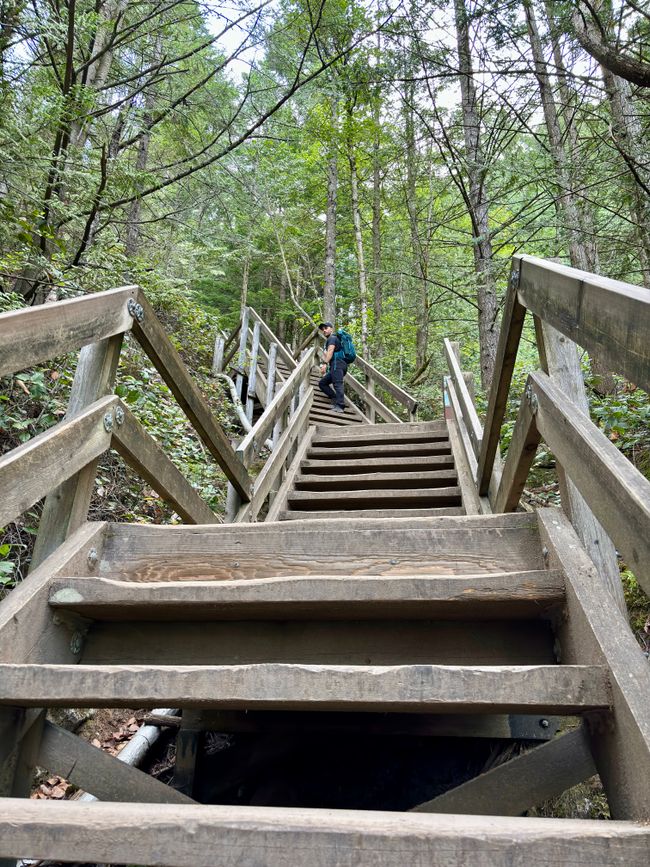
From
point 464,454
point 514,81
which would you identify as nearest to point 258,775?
point 464,454

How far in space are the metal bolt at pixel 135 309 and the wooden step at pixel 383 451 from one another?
3664 millimetres

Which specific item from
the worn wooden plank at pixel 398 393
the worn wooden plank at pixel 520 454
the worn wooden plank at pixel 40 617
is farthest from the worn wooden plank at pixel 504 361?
the worn wooden plank at pixel 398 393

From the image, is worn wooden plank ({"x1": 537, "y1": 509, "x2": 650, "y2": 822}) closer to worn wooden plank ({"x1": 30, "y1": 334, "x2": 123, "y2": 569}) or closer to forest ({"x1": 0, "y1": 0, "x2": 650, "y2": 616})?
worn wooden plank ({"x1": 30, "y1": 334, "x2": 123, "y2": 569})

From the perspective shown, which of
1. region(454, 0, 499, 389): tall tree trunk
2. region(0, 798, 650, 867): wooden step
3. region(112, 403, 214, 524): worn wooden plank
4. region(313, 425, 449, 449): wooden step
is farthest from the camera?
region(454, 0, 499, 389): tall tree trunk

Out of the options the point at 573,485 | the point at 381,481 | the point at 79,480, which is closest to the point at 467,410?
the point at 381,481

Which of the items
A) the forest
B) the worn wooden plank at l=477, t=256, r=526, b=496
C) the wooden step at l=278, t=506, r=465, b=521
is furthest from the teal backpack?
the worn wooden plank at l=477, t=256, r=526, b=496

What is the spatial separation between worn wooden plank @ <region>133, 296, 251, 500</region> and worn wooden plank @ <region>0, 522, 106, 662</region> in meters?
0.81

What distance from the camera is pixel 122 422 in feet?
6.45

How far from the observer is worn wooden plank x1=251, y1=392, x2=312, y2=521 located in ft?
11.9

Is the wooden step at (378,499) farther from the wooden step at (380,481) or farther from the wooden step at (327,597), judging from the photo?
the wooden step at (327,597)

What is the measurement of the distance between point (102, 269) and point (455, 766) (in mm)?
4870

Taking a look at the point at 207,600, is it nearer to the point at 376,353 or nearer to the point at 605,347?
the point at 605,347

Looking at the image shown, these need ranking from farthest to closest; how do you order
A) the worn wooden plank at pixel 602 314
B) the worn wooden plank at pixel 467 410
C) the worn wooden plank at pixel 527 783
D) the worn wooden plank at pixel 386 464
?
the worn wooden plank at pixel 386 464, the worn wooden plank at pixel 467 410, the worn wooden plank at pixel 527 783, the worn wooden plank at pixel 602 314

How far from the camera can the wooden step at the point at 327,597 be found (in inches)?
54.8
